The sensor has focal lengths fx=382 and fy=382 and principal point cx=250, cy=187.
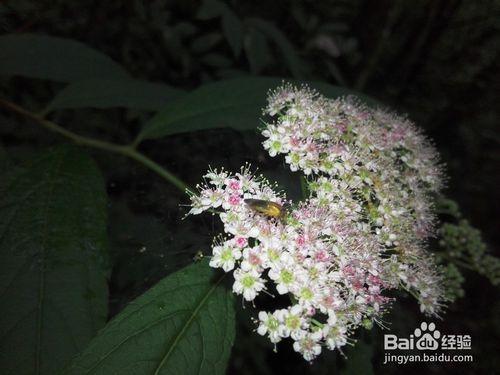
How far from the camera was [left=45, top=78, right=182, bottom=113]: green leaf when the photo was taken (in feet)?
7.13

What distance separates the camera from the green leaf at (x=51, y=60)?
2.16 m

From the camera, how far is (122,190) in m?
3.03

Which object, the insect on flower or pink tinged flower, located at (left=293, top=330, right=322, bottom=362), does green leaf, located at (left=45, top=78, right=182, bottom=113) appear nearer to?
the insect on flower

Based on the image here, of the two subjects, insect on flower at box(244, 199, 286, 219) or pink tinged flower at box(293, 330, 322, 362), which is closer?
pink tinged flower at box(293, 330, 322, 362)

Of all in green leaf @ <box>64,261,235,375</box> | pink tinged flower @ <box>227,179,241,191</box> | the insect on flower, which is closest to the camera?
green leaf @ <box>64,261,235,375</box>

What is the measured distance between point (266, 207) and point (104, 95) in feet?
4.21

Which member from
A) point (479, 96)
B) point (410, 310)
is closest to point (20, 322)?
point (410, 310)

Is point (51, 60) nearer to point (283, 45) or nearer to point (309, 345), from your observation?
point (283, 45)

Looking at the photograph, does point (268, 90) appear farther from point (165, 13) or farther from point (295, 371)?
point (295, 371)

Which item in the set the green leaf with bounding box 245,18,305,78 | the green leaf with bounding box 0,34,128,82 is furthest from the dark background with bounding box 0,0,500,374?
the green leaf with bounding box 0,34,128,82

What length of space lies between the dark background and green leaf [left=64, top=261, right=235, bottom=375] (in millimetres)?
510

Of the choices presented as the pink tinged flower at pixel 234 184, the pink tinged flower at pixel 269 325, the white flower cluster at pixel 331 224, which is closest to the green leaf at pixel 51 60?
the white flower cluster at pixel 331 224

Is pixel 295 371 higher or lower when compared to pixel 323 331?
higher

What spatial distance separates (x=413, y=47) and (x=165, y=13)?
3.23 metres
